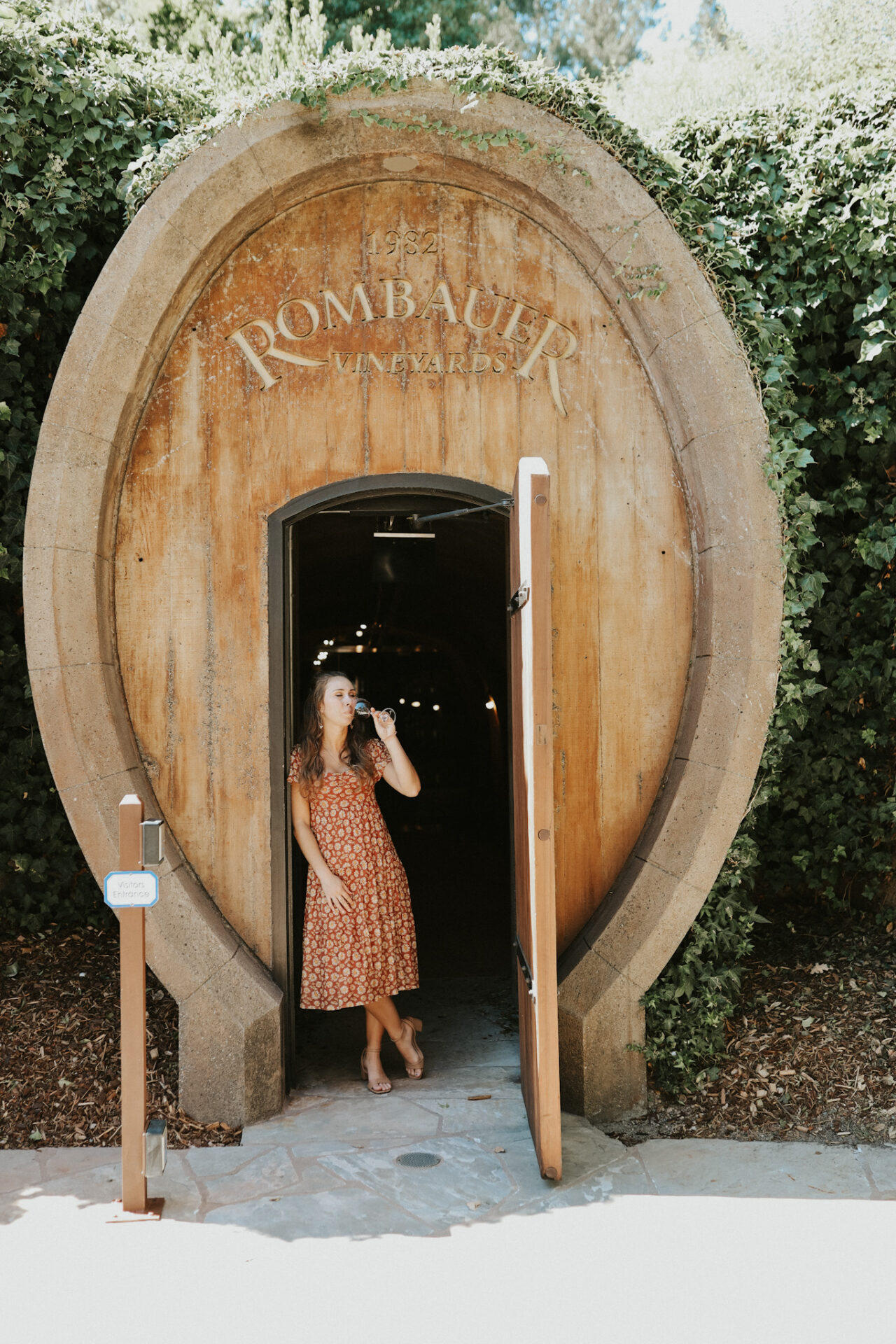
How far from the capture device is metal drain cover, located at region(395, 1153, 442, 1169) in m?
3.80

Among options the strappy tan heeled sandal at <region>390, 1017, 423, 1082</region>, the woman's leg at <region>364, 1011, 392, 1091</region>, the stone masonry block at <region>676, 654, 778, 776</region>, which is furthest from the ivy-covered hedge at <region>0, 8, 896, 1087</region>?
the woman's leg at <region>364, 1011, 392, 1091</region>

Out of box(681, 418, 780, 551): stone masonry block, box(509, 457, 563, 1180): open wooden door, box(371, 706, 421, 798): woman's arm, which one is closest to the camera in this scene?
box(509, 457, 563, 1180): open wooden door

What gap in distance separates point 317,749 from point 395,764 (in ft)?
1.16

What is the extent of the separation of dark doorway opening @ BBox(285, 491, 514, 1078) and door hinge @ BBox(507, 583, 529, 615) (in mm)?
639

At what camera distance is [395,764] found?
15.3 ft

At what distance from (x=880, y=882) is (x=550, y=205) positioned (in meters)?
3.78

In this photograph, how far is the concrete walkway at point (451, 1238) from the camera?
2.87 m

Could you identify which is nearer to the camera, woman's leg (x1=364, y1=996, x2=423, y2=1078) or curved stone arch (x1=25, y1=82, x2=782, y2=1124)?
curved stone arch (x1=25, y1=82, x2=782, y2=1124)

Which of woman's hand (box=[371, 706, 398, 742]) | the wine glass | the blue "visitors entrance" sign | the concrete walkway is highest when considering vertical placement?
the wine glass

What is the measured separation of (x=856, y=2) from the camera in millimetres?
8742

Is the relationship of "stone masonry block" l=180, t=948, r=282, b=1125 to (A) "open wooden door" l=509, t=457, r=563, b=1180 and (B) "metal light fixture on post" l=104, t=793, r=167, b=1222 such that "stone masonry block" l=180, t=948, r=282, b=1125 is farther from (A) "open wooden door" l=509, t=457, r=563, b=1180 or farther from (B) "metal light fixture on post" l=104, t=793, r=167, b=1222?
(A) "open wooden door" l=509, t=457, r=563, b=1180

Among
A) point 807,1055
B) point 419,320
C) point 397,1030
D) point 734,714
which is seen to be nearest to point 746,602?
point 734,714

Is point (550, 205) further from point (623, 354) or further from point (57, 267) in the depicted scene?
point (57, 267)

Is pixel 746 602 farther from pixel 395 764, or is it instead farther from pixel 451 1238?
pixel 451 1238
